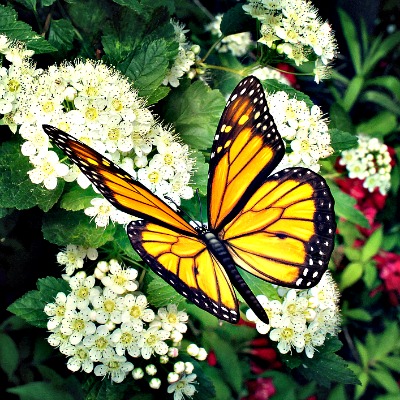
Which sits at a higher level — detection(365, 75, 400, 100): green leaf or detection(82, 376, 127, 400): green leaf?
detection(365, 75, 400, 100): green leaf

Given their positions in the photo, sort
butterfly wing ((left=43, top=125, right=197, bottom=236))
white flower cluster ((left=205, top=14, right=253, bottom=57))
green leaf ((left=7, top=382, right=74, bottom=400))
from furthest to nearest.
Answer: white flower cluster ((left=205, top=14, right=253, bottom=57)) < green leaf ((left=7, top=382, right=74, bottom=400)) < butterfly wing ((left=43, top=125, right=197, bottom=236))

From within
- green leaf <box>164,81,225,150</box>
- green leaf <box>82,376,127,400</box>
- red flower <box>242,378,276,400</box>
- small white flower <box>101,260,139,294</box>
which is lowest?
red flower <box>242,378,276,400</box>

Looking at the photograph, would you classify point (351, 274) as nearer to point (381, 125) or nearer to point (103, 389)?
point (381, 125)

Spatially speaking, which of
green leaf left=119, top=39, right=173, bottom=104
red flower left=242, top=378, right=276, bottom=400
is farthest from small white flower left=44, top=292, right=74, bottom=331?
red flower left=242, top=378, right=276, bottom=400

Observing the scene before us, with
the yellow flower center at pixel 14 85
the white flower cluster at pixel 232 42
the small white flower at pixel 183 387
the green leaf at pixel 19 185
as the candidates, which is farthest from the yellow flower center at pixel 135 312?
the white flower cluster at pixel 232 42

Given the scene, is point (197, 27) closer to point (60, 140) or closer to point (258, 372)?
point (60, 140)

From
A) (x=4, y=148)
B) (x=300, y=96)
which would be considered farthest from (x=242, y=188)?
(x=4, y=148)

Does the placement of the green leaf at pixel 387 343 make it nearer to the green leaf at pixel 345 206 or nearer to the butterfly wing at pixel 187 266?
the green leaf at pixel 345 206

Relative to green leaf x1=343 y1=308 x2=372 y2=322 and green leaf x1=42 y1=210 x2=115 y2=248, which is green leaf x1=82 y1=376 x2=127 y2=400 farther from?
green leaf x1=343 y1=308 x2=372 y2=322
